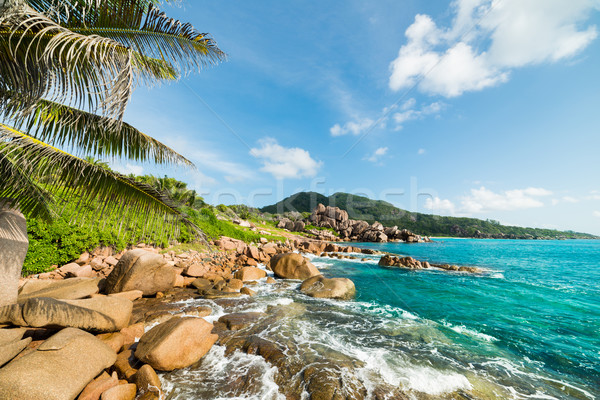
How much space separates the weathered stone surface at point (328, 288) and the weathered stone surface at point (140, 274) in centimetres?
732

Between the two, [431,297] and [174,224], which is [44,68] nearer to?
[174,224]

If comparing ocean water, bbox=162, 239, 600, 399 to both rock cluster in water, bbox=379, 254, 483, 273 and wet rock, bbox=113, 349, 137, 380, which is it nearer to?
wet rock, bbox=113, 349, 137, 380

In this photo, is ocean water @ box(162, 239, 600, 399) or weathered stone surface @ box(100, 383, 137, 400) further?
ocean water @ box(162, 239, 600, 399)

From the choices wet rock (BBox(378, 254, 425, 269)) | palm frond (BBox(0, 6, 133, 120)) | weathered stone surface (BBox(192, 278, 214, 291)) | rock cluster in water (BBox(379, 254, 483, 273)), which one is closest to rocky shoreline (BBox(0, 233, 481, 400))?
weathered stone surface (BBox(192, 278, 214, 291))

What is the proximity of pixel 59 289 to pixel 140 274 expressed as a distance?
98.9 inches

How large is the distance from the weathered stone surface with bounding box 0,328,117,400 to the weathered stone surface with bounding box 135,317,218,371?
758 mm

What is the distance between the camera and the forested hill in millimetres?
137875

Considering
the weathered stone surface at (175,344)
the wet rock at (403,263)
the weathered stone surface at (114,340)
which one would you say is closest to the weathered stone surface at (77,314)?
the weathered stone surface at (114,340)

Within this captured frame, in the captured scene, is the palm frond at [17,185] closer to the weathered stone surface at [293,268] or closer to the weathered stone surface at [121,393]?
the weathered stone surface at [121,393]

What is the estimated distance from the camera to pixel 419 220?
143125 millimetres

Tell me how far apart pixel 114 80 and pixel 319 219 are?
92107 millimetres

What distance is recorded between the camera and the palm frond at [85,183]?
13.7 feet

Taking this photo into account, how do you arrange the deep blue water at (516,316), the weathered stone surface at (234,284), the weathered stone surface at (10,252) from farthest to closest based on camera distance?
the weathered stone surface at (234,284) < the deep blue water at (516,316) < the weathered stone surface at (10,252)

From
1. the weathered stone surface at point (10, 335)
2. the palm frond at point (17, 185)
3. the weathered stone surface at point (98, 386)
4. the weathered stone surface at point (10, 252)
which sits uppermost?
the palm frond at point (17, 185)
